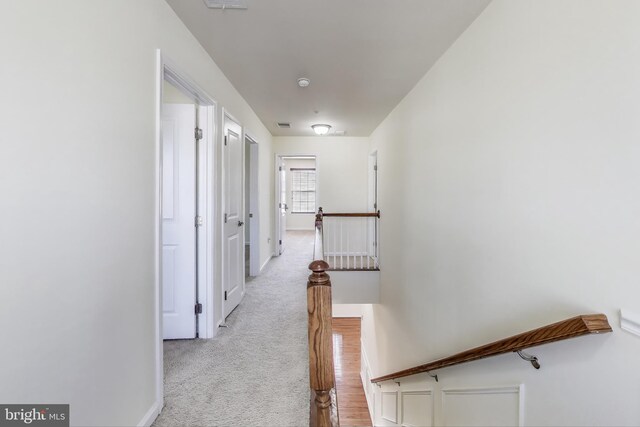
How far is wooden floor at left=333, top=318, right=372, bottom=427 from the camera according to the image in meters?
5.21

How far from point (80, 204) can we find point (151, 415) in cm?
127

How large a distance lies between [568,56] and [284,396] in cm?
231

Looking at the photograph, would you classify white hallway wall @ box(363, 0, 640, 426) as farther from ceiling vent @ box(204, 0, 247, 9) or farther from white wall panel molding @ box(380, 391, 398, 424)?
ceiling vent @ box(204, 0, 247, 9)

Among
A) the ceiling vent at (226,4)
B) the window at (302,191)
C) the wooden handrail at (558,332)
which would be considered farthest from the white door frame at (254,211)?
the window at (302,191)

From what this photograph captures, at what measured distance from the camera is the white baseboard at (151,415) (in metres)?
1.62

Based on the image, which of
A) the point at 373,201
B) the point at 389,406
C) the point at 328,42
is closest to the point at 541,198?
the point at 328,42

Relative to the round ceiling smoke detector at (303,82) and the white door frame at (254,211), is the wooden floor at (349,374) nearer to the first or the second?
the white door frame at (254,211)

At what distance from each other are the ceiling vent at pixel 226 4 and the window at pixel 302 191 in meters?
8.84

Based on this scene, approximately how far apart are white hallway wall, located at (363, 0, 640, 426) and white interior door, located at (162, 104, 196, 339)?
217cm

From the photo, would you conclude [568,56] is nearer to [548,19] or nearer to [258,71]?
[548,19]

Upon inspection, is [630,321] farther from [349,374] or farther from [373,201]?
[349,374]

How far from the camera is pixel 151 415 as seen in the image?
169 cm

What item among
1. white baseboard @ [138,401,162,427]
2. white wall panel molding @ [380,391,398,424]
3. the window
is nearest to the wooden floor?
white wall panel molding @ [380,391,398,424]

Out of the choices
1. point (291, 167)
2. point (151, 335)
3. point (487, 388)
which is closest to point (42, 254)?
point (151, 335)
